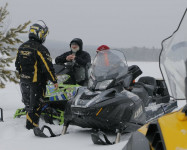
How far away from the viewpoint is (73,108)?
4.84 metres

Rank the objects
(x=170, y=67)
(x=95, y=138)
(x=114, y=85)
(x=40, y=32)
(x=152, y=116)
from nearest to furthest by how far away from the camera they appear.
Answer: (x=170, y=67) → (x=95, y=138) → (x=114, y=85) → (x=152, y=116) → (x=40, y=32)

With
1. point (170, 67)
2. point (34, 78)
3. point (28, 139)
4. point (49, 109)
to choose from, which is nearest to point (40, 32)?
point (34, 78)

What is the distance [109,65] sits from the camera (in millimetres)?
5211

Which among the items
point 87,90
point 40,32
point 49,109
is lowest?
point 49,109

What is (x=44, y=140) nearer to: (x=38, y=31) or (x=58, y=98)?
(x=58, y=98)

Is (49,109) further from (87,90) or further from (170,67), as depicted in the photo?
(170,67)

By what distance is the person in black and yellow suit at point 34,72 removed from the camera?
5.79m

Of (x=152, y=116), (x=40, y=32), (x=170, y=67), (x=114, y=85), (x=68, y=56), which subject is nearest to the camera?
(x=170, y=67)

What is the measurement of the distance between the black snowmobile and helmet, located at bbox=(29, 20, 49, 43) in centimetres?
126

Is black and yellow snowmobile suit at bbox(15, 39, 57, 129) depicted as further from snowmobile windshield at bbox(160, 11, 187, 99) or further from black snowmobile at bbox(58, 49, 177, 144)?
snowmobile windshield at bbox(160, 11, 187, 99)

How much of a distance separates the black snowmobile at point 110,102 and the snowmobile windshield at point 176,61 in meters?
2.29

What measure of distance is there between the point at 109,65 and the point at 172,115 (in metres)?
3.15

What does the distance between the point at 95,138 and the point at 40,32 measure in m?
2.53

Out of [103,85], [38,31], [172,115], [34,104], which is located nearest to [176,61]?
[172,115]
